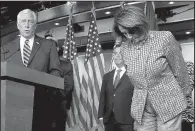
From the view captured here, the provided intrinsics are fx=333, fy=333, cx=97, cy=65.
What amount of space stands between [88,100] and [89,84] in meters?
0.26

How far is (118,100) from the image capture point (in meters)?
3.70

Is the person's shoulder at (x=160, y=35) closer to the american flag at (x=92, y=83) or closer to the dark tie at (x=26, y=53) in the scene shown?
the dark tie at (x=26, y=53)

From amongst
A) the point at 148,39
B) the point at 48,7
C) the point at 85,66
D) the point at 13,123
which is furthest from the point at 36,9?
the point at 13,123

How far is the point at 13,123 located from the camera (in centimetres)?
125

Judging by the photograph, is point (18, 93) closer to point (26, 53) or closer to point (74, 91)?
point (26, 53)

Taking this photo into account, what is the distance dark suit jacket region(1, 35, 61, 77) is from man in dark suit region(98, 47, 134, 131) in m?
1.61

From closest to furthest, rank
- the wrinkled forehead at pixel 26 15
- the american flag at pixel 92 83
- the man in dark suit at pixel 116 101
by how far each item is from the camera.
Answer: the wrinkled forehead at pixel 26 15, the man in dark suit at pixel 116 101, the american flag at pixel 92 83

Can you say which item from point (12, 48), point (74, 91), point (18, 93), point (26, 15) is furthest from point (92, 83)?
point (18, 93)

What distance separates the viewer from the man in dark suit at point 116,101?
3580 millimetres

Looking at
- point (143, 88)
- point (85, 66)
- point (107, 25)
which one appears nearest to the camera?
point (143, 88)

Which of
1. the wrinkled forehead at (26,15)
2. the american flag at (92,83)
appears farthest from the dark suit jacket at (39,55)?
the american flag at (92,83)

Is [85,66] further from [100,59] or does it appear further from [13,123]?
[13,123]

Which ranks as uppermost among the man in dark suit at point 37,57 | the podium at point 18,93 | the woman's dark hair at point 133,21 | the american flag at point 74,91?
the woman's dark hair at point 133,21

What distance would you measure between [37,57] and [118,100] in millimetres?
1821
